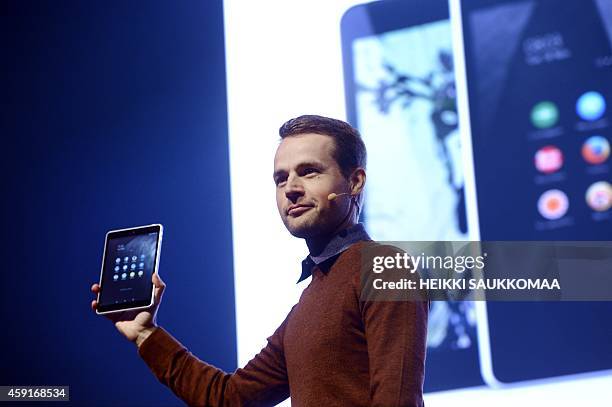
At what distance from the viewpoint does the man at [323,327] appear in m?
1.14

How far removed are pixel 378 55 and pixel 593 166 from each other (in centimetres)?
51

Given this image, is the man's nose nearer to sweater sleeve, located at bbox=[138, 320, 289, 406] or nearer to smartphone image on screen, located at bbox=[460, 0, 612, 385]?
sweater sleeve, located at bbox=[138, 320, 289, 406]

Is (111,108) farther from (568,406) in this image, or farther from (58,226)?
(568,406)

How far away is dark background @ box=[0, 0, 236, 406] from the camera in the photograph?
1.98 m

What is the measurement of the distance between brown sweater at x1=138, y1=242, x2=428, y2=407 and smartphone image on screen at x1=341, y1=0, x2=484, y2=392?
446 millimetres

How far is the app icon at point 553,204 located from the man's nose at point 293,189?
1.92ft

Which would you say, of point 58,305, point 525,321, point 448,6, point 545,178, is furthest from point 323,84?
point 58,305

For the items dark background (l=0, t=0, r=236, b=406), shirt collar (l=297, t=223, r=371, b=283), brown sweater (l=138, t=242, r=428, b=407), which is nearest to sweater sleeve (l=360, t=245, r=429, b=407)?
brown sweater (l=138, t=242, r=428, b=407)

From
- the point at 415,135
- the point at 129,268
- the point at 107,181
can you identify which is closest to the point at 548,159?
the point at 415,135

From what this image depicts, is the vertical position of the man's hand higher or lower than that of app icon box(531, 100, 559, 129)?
lower

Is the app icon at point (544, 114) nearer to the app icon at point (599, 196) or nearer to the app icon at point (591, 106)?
the app icon at point (591, 106)

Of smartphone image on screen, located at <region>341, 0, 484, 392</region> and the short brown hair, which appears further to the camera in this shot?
smartphone image on screen, located at <region>341, 0, 484, 392</region>

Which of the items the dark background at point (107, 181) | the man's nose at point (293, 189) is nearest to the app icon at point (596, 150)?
the man's nose at point (293, 189)

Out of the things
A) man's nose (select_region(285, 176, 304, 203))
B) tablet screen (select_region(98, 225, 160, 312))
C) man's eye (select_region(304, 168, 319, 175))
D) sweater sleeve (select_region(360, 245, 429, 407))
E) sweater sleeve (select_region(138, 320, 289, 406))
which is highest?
man's eye (select_region(304, 168, 319, 175))
